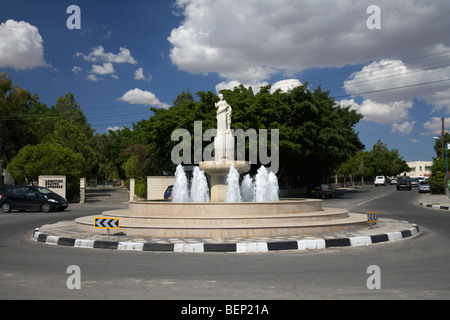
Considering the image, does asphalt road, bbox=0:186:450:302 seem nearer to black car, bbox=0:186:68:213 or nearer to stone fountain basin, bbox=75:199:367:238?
stone fountain basin, bbox=75:199:367:238

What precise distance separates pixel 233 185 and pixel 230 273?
8.92 metres

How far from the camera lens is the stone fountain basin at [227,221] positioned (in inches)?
401

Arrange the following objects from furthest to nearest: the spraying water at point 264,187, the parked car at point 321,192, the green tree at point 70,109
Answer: the green tree at point 70,109 → the parked car at point 321,192 → the spraying water at point 264,187

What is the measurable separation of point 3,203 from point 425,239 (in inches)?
844

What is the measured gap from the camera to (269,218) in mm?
11031

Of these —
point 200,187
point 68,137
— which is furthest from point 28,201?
point 68,137

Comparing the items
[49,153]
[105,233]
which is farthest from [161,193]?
[105,233]

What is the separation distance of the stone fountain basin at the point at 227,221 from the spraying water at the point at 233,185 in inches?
123

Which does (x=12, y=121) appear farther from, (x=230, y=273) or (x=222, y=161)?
(x=230, y=273)

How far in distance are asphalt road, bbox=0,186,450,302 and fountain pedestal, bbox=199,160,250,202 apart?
6.77 metres

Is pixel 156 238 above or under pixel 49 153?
under

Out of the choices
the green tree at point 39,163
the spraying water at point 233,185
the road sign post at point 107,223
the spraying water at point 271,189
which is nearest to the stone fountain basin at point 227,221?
the road sign post at point 107,223

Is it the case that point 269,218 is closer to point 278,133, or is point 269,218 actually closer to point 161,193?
point 278,133

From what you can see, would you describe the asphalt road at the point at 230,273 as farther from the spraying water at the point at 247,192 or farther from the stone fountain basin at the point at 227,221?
the spraying water at the point at 247,192
